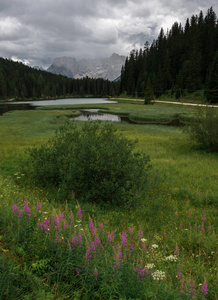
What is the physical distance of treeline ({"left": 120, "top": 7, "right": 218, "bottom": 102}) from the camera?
263 feet

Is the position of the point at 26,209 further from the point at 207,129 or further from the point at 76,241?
the point at 207,129

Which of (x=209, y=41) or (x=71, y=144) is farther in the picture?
(x=209, y=41)

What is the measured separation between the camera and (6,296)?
9.20 feet

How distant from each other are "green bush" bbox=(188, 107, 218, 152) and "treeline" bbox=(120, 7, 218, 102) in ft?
162

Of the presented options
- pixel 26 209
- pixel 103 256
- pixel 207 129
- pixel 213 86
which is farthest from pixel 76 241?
pixel 213 86

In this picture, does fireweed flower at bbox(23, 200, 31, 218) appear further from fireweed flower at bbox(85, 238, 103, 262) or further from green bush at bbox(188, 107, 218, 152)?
green bush at bbox(188, 107, 218, 152)

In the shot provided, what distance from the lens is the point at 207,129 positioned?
1847 centimetres

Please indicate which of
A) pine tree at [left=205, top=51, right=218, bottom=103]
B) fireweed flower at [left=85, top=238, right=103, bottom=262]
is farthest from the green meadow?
pine tree at [left=205, top=51, right=218, bottom=103]

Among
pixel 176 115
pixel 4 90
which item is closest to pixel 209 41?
pixel 176 115

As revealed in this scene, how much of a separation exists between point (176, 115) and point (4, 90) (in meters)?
129

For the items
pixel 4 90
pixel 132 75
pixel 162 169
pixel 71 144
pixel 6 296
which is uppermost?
pixel 132 75

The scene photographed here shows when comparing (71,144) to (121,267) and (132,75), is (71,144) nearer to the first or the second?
(121,267)

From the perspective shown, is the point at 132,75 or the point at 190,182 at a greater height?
the point at 132,75

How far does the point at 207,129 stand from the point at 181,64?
9188cm
